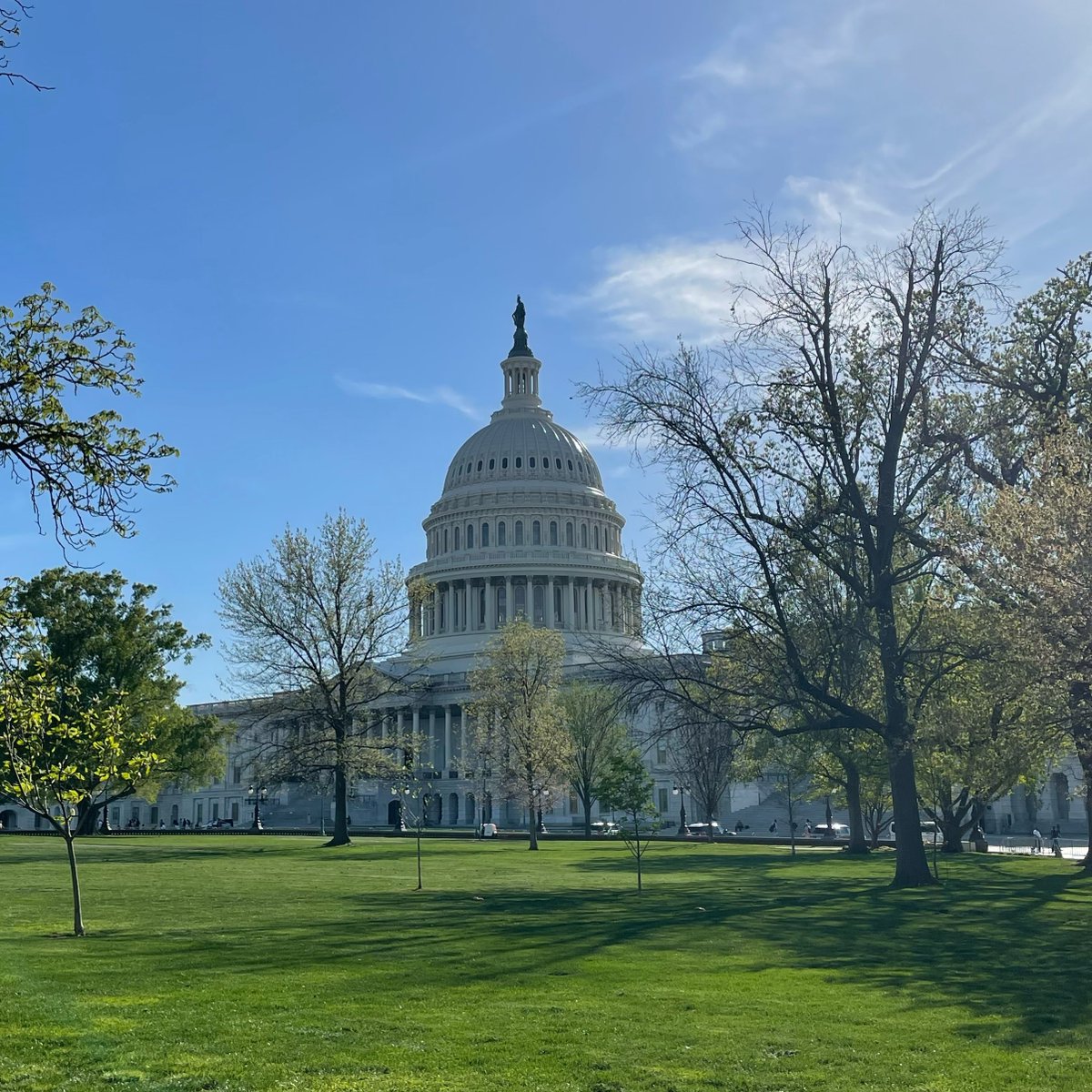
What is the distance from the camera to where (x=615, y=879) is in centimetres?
3728

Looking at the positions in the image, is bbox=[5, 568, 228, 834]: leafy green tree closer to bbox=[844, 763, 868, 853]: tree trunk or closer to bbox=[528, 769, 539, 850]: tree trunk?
bbox=[528, 769, 539, 850]: tree trunk

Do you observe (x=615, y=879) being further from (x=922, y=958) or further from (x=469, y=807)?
(x=469, y=807)

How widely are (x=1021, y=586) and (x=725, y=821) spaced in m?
85.9

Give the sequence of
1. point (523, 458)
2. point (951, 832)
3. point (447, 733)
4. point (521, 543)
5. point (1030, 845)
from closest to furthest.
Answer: point (951, 832) < point (1030, 845) < point (447, 733) < point (521, 543) < point (523, 458)

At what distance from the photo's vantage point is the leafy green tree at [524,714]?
67562 mm

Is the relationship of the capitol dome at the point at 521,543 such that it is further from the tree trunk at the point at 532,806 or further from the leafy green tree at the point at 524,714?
the tree trunk at the point at 532,806

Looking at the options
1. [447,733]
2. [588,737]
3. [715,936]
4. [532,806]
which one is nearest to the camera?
[715,936]

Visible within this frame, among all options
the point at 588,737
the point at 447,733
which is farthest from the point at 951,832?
the point at 447,733

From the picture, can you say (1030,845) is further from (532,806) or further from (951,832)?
(532,806)

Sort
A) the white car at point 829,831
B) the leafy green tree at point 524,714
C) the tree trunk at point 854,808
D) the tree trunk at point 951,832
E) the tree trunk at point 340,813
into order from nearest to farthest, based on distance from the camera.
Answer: the tree trunk at point 854,808 < the tree trunk at point 951,832 < the tree trunk at point 340,813 < the leafy green tree at point 524,714 < the white car at point 829,831

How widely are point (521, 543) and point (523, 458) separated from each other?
11.9 metres

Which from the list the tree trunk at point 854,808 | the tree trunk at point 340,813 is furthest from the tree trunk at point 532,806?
the tree trunk at point 854,808

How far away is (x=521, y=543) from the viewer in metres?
147

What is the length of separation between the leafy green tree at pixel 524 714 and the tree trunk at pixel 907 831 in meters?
33.4
